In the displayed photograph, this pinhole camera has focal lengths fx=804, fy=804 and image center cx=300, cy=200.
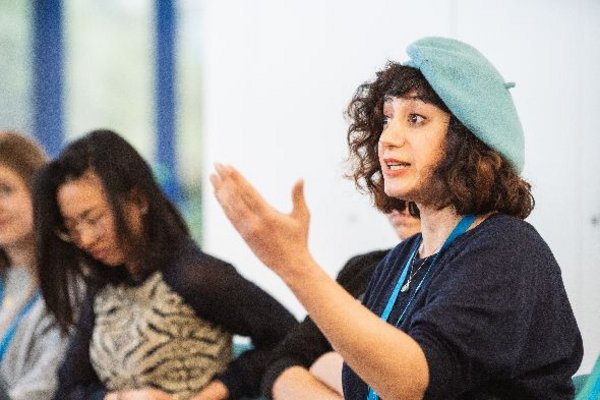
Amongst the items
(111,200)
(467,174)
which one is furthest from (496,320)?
(111,200)

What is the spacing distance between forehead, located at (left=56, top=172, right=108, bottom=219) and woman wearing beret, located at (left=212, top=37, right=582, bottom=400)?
0.92 metres

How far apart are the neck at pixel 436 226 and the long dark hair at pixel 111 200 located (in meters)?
0.93

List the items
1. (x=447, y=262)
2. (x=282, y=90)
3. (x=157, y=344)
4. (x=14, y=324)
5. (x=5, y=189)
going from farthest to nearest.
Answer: (x=282, y=90) < (x=5, y=189) < (x=14, y=324) < (x=157, y=344) < (x=447, y=262)

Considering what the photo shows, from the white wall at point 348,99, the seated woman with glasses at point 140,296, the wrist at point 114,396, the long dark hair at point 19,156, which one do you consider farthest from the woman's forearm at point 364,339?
the long dark hair at point 19,156

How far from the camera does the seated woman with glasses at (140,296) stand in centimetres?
195

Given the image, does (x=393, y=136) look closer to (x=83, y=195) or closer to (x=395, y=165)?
(x=395, y=165)

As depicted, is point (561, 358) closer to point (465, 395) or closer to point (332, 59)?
point (465, 395)

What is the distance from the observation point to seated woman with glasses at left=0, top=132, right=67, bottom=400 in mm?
2250

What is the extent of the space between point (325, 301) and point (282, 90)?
2490mm

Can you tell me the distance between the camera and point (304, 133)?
3.31 meters

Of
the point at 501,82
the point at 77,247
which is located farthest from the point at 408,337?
the point at 77,247

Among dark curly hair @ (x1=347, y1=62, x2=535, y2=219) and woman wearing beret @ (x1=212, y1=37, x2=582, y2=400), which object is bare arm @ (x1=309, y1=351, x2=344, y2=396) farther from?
dark curly hair @ (x1=347, y1=62, x2=535, y2=219)

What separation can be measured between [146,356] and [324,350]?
0.46 meters

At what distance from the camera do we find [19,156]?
2.53 m
